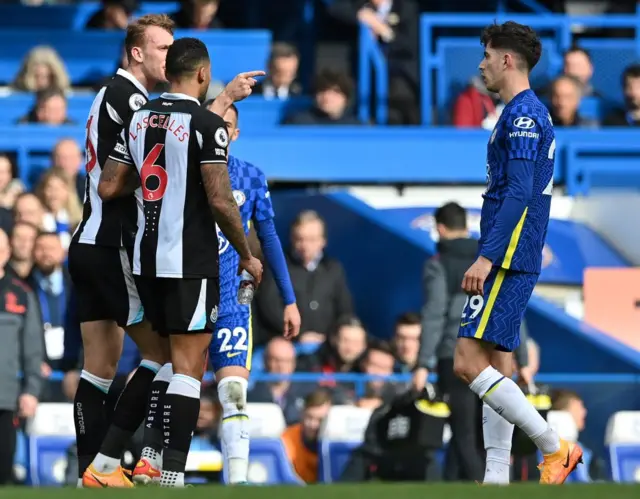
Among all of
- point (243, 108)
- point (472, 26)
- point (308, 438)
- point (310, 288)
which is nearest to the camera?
point (308, 438)

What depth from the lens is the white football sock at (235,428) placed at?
8.62 m

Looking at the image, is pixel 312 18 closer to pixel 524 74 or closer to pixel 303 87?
pixel 303 87

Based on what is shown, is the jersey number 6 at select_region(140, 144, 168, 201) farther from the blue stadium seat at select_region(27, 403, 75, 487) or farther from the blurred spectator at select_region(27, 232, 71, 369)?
the blurred spectator at select_region(27, 232, 71, 369)

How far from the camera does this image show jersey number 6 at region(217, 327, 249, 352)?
868 cm

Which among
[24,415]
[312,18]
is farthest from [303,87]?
[24,415]

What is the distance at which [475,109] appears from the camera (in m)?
15.6

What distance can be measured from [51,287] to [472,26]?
6166mm

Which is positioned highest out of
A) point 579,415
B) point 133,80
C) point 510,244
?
point 133,80

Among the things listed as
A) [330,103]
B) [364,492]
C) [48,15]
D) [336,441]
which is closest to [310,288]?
[336,441]

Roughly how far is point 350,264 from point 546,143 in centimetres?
617

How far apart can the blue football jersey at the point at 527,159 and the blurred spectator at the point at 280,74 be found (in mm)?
7889

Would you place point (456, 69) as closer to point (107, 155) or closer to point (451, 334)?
point (451, 334)

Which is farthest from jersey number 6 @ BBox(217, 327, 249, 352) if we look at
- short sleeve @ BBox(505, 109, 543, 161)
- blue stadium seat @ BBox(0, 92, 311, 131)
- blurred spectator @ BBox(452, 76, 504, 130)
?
blurred spectator @ BBox(452, 76, 504, 130)

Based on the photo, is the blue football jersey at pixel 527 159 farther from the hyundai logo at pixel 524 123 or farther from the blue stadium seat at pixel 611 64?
the blue stadium seat at pixel 611 64
